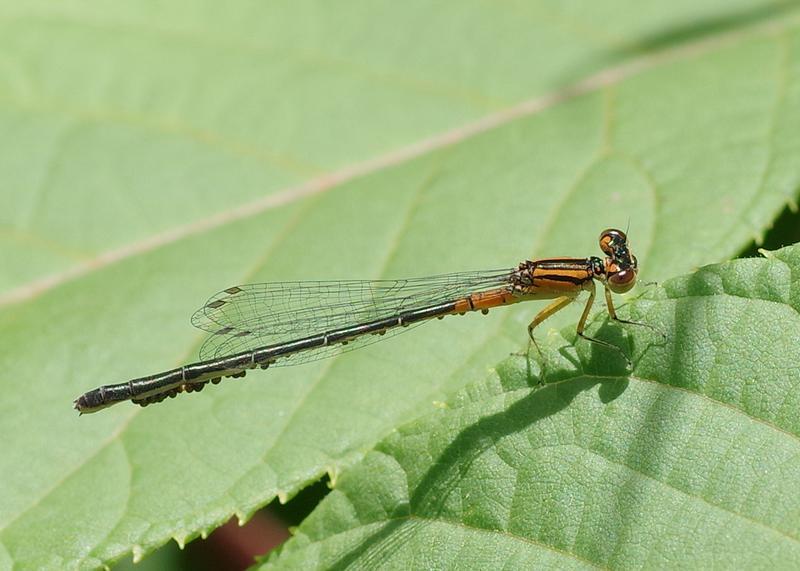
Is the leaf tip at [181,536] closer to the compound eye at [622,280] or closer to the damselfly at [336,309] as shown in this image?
the damselfly at [336,309]

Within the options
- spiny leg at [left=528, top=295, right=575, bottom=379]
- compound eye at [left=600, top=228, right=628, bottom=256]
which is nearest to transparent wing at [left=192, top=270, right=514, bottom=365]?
spiny leg at [left=528, top=295, right=575, bottom=379]

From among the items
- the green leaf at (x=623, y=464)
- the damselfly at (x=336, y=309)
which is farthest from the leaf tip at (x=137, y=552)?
the damselfly at (x=336, y=309)

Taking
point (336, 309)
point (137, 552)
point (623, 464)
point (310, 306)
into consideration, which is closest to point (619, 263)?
point (623, 464)

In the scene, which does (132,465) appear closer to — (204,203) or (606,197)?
(204,203)

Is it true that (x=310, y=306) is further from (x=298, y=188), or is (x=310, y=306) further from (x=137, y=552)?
(x=137, y=552)

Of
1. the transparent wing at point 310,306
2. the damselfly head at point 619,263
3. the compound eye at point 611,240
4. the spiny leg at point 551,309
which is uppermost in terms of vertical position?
the transparent wing at point 310,306

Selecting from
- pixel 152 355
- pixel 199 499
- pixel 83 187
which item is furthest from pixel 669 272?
pixel 83 187
